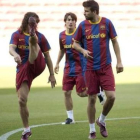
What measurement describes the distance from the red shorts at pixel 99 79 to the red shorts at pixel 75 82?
2.32m

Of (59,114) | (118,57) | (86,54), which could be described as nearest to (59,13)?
(59,114)

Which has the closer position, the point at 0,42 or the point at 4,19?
the point at 0,42

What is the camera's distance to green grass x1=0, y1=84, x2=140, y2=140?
986 centimetres

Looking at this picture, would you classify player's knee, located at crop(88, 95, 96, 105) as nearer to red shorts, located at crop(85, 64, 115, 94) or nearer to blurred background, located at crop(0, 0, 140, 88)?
red shorts, located at crop(85, 64, 115, 94)

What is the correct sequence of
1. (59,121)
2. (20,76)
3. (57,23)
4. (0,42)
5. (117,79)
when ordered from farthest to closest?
(57,23) → (0,42) → (117,79) → (59,121) → (20,76)

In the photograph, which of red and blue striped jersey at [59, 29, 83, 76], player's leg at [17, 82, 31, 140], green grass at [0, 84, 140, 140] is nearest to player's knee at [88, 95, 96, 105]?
green grass at [0, 84, 140, 140]

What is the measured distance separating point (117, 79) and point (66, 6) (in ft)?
41.7

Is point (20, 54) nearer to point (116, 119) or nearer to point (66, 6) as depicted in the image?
point (116, 119)

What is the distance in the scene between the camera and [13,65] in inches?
1164

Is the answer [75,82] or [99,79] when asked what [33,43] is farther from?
[75,82]

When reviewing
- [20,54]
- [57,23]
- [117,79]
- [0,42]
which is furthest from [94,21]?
[57,23]

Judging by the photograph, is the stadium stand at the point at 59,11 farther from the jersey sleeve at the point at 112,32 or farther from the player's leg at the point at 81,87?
the jersey sleeve at the point at 112,32

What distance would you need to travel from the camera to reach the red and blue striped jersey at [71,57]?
39.4ft

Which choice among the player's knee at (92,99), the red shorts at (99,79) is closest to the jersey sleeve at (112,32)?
the red shorts at (99,79)
